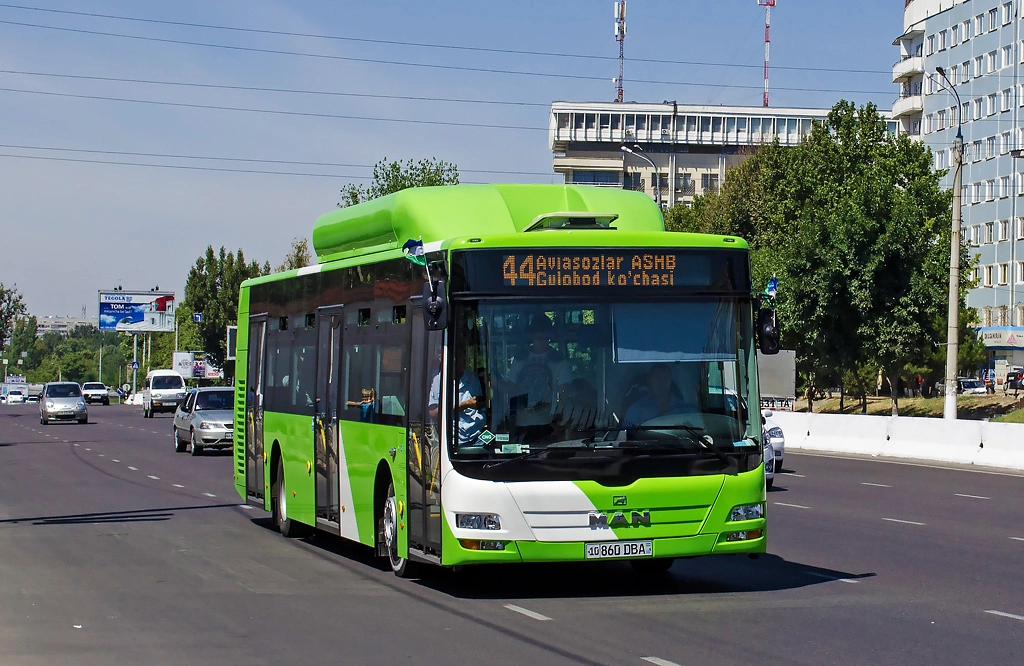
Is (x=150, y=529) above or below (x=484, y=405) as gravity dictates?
below

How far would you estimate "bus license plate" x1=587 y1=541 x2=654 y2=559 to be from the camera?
35.2ft

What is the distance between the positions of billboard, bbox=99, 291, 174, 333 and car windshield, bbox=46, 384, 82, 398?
54543mm

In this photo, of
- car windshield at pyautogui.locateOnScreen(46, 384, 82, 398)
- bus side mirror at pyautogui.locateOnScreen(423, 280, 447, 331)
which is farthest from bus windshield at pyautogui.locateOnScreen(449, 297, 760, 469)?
car windshield at pyautogui.locateOnScreen(46, 384, 82, 398)

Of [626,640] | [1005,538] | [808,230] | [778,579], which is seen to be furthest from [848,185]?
[626,640]

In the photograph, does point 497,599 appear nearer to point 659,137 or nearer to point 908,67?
point 908,67

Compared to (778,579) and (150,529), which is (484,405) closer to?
(778,579)

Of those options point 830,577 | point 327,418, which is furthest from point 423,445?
point 830,577

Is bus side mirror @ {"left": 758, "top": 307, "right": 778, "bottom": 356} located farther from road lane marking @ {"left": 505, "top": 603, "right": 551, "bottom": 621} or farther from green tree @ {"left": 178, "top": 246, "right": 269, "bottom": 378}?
green tree @ {"left": 178, "top": 246, "right": 269, "bottom": 378}

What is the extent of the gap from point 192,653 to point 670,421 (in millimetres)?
3962

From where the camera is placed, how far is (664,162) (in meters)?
151

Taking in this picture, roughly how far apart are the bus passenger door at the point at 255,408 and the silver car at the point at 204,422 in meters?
16.5

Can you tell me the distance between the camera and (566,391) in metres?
10.8

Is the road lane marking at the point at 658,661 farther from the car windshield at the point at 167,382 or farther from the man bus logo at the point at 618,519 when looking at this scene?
the car windshield at the point at 167,382

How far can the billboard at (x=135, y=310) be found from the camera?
113500 millimetres
